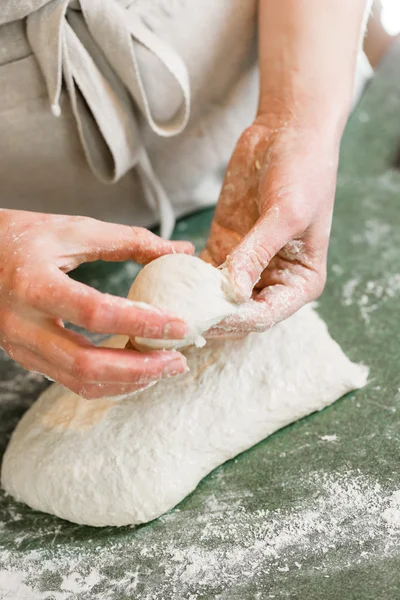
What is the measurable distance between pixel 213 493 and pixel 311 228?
1.65 feet

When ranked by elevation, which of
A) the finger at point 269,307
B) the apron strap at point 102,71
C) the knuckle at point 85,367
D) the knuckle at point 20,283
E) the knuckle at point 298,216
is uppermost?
Result: the apron strap at point 102,71

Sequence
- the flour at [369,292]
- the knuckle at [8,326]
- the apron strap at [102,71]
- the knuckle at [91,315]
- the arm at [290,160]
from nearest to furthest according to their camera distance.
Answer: the knuckle at [91,315] → the knuckle at [8,326] → the arm at [290,160] → the apron strap at [102,71] → the flour at [369,292]

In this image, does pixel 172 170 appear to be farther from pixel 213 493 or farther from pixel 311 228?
pixel 213 493

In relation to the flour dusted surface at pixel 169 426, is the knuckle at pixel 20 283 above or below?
above

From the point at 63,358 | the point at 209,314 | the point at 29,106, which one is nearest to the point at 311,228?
the point at 209,314

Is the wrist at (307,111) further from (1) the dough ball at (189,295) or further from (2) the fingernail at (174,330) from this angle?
(2) the fingernail at (174,330)

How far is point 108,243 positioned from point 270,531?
1.78ft

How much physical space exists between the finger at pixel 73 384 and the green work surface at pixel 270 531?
1.00 ft

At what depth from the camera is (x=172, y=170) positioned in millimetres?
1617

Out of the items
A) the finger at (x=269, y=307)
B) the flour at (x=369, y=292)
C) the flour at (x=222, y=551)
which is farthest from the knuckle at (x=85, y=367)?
the flour at (x=369, y=292)

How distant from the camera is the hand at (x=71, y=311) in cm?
86

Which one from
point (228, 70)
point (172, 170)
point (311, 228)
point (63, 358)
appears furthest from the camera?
point (172, 170)

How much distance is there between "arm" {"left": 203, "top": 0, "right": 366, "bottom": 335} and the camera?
107 cm

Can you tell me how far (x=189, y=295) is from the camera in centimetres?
97
